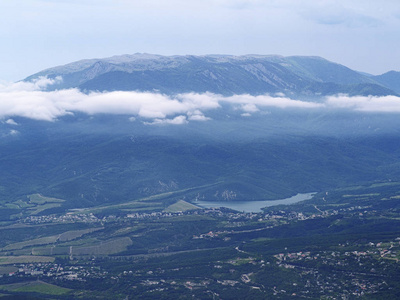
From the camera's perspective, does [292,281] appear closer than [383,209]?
Yes

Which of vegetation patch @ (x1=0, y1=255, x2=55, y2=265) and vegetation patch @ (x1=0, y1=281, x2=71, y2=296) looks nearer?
vegetation patch @ (x1=0, y1=281, x2=71, y2=296)

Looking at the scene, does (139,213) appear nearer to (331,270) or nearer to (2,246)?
(2,246)

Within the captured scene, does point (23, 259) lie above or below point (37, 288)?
above

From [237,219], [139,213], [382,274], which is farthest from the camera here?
[139,213]

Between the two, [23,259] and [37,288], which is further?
[23,259]

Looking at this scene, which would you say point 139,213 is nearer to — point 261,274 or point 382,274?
point 261,274

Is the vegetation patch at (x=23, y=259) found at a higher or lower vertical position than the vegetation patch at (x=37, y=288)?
higher

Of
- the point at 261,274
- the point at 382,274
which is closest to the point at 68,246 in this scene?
the point at 261,274

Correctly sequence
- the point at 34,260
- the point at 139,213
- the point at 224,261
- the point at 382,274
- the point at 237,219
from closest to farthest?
the point at 382,274
the point at 224,261
the point at 34,260
the point at 237,219
the point at 139,213

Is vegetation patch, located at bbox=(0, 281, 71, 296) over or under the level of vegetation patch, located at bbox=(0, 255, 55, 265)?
under

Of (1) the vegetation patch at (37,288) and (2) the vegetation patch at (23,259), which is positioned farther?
(2) the vegetation patch at (23,259)
